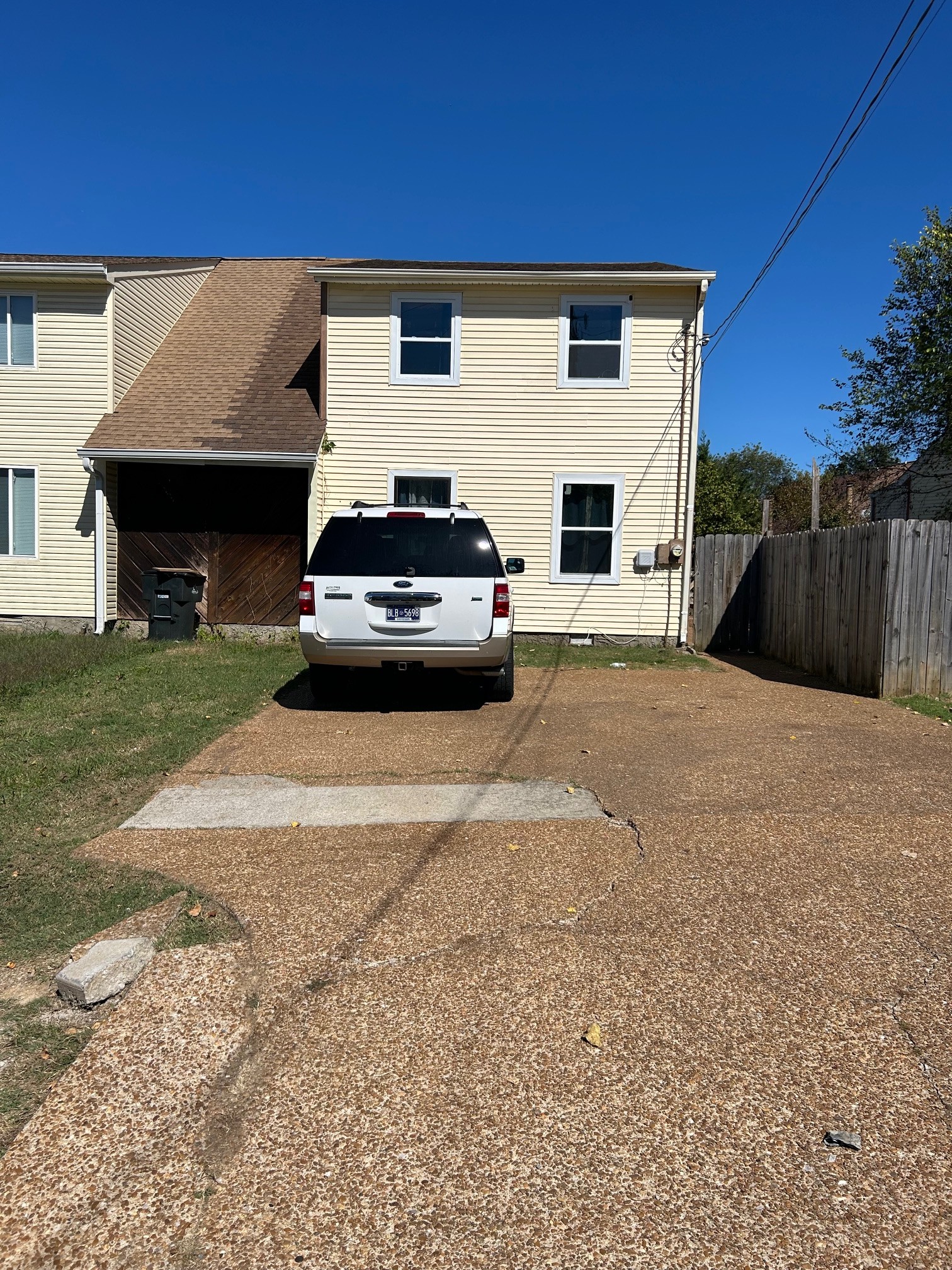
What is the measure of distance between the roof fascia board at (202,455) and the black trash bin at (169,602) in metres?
1.74

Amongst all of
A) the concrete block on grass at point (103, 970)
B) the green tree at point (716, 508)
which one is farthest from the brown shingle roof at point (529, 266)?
the green tree at point (716, 508)

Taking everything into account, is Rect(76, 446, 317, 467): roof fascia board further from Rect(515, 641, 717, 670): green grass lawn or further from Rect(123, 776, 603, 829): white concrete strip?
Rect(123, 776, 603, 829): white concrete strip

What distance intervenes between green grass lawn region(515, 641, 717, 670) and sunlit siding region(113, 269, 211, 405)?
823cm

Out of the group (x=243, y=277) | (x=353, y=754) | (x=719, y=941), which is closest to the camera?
(x=719, y=941)

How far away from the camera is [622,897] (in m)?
3.84

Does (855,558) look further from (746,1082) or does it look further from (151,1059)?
(151,1059)

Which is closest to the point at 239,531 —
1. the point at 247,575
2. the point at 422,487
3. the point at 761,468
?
the point at 247,575

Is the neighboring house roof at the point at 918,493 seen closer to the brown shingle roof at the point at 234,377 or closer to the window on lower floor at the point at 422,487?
the window on lower floor at the point at 422,487

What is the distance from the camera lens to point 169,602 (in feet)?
42.4

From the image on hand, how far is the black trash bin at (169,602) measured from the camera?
42.3 ft

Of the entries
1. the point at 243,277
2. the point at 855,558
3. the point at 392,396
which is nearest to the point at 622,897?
the point at 855,558

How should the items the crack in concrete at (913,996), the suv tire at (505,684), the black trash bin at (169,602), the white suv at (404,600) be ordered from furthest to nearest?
the black trash bin at (169,602), the suv tire at (505,684), the white suv at (404,600), the crack in concrete at (913,996)

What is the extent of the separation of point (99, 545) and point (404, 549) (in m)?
7.87

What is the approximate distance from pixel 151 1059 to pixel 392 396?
1197 cm
